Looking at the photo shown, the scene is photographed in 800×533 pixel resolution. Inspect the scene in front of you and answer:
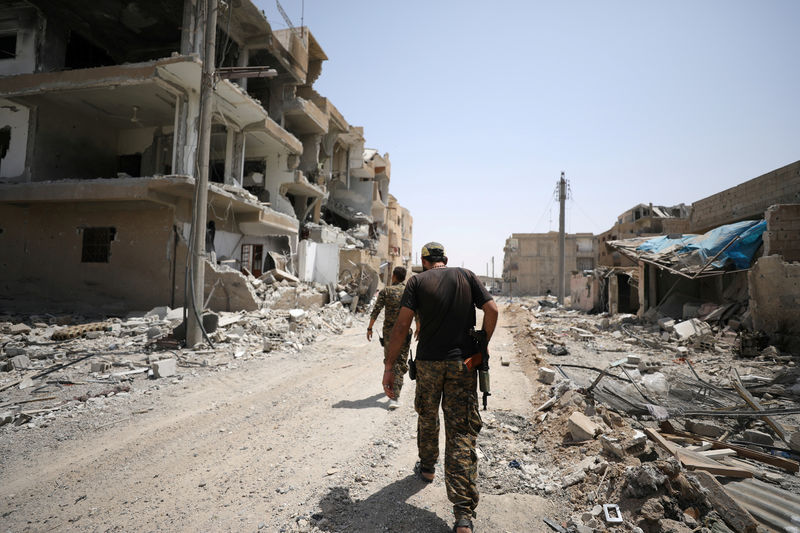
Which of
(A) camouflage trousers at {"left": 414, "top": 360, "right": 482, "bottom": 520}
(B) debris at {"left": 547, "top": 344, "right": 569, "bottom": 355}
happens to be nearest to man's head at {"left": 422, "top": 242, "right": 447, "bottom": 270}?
(A) camouflage trousers at {"left": 414, "top": 360, "right": 482, "bottom": 520}

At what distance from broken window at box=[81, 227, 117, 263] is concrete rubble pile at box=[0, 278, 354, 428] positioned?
204 cm

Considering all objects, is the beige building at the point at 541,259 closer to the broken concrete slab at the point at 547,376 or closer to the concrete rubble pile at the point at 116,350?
the concrete rubble pile at the point at 116,350

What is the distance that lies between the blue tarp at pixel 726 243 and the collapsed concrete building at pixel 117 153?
14.8 meters

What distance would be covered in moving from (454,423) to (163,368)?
224 inches

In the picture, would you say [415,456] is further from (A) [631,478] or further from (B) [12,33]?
(B) [12,33]

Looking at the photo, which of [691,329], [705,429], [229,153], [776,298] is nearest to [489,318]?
[705,429]

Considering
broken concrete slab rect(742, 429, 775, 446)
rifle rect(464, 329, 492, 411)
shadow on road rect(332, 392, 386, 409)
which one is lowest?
shadow on road rect(332, 392, 386, 409)

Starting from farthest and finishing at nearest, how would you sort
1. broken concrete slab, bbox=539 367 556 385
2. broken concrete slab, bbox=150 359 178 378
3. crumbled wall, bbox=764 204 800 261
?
crumbled wall, bbox=764 204 800 261 → broken concrete slab, bbox=150 359 178 378 → broken concrete slab, bbox=539 367 556 385

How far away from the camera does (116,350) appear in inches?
298

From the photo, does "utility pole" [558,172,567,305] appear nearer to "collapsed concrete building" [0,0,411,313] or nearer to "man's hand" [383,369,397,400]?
"collapsed concrete building" [0,0,411,313]

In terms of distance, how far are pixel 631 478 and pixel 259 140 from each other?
1767 cm

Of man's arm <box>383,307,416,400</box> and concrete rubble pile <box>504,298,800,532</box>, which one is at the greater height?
man's arm <box>383,307,416,400</box>

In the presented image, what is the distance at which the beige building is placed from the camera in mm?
43844

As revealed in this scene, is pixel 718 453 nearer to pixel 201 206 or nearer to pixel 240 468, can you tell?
pixel 240 468
